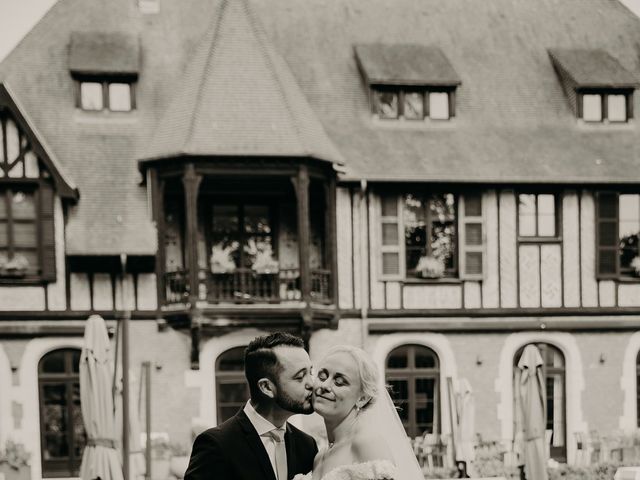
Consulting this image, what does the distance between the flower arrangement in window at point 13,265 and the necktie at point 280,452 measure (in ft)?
47.8

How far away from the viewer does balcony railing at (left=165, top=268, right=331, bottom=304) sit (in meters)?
19.1

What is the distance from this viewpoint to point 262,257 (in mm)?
19500

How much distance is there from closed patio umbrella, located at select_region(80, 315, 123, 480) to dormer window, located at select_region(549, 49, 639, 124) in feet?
36.4

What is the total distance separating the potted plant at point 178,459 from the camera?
18.0m

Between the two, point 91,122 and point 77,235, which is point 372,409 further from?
point 91,122

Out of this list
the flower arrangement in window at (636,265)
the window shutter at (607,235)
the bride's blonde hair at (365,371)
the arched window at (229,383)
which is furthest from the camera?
the flower arrangement in window at (636,265)

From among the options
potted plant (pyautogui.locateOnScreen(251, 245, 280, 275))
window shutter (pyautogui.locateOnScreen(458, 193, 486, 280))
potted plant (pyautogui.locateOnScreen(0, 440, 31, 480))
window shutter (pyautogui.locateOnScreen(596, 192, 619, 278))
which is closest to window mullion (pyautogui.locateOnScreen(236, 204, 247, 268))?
potted plant (pyautogui.locateOnScreen(251, 245, 280, 275))

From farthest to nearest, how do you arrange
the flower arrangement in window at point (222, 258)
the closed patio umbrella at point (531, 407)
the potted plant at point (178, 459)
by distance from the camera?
1. the flower arrangement in window at point (222, 258)
2. the potted plant at point (178, 459)
3. the closed patio umbrella at point (531, 407)

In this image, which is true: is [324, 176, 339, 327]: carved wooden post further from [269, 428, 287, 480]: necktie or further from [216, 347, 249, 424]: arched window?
[269, 428, 287, 480]: necktie

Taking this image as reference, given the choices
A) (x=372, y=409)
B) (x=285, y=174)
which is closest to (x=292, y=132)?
(x=285, y=174)

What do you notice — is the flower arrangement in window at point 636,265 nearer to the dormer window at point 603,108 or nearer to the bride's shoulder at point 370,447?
the dormer window at point 603,108

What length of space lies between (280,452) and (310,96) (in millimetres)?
16423

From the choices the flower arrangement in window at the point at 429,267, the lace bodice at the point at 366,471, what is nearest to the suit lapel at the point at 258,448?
the lace bodice at the point at 366,471

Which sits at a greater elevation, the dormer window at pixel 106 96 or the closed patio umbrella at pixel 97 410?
the dormer window at pixel 106 96
